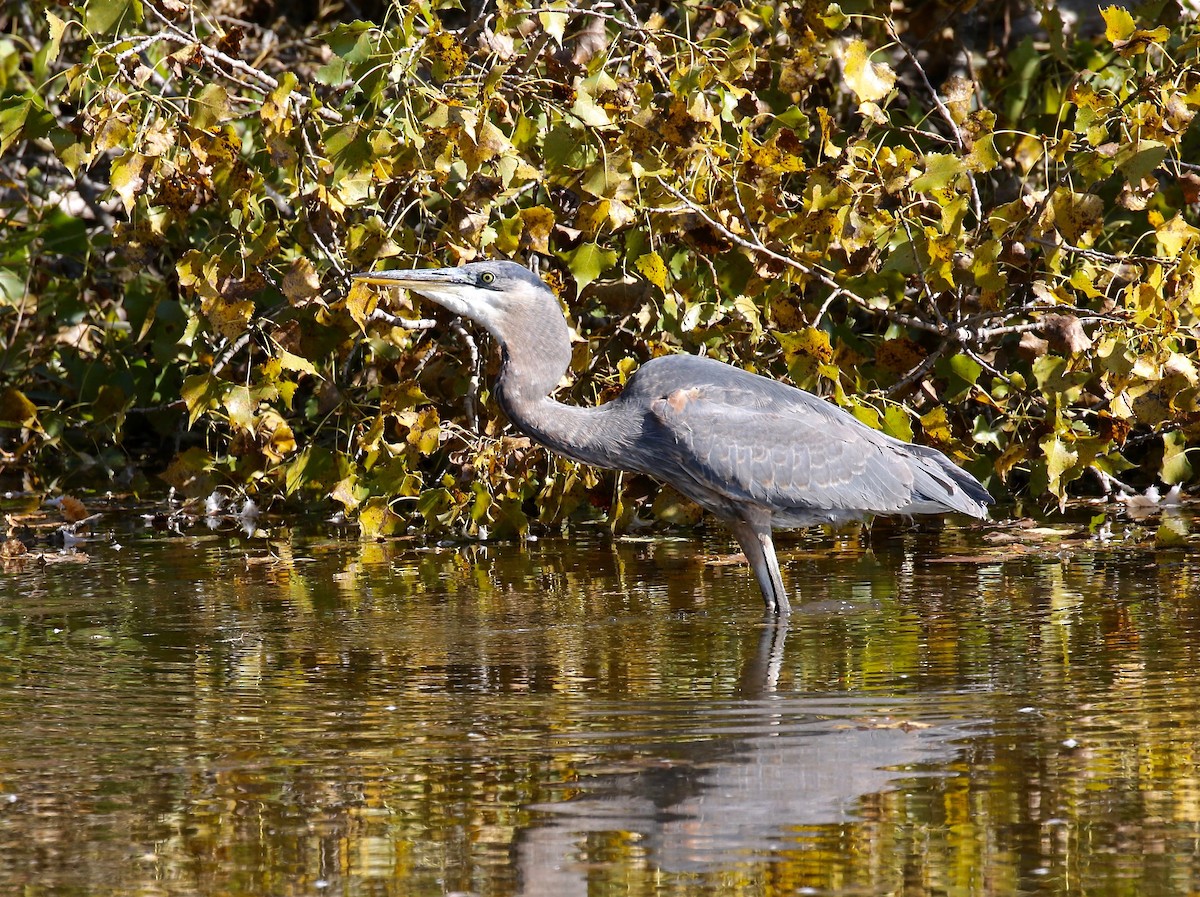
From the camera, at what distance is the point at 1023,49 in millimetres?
9773

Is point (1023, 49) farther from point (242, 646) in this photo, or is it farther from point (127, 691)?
point (127, 691)

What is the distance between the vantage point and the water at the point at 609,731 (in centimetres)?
354

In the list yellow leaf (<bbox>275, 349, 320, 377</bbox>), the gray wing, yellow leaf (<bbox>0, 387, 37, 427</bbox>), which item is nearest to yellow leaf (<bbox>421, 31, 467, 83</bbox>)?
yellow leaf (<bbox>275, 349, 320, 377</bbox>)

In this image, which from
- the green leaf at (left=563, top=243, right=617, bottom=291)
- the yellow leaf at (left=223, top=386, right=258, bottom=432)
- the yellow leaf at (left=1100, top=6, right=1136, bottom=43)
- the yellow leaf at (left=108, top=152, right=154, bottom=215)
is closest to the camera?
the yellow leaf at (left=1100, top=6, right=1136, bottom=43)

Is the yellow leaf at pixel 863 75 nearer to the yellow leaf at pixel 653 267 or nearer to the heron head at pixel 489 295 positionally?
the yellow leaf at pixel 653 267

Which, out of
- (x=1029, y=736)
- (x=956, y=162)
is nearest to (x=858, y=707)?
(x=1029, y=736)

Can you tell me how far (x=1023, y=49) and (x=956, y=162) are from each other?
112 inches

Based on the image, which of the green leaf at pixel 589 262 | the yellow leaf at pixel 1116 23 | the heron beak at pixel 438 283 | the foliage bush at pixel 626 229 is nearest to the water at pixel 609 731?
the foliage bush at pixel 626 229

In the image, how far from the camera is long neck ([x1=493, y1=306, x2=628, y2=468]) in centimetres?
671

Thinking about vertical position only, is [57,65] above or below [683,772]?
above

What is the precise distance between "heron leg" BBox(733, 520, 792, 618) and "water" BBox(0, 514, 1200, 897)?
0.15 metres

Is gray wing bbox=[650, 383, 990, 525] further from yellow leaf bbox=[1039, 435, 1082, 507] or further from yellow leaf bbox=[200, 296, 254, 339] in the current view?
yellow leaf bbox=[200, 296, 254, 339]

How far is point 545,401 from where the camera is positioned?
6801 mm

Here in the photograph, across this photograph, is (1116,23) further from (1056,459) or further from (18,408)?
(18,408)
